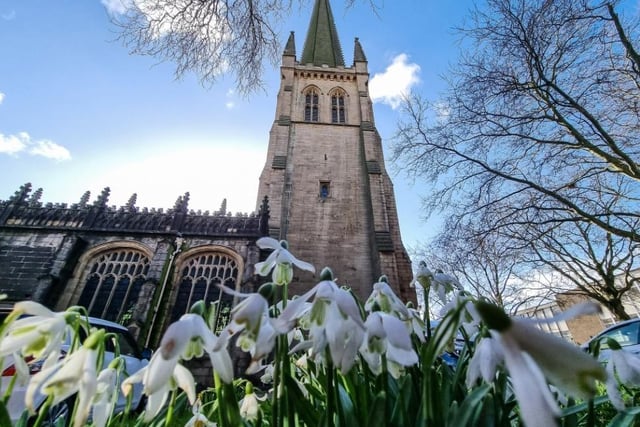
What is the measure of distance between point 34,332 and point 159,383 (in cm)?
45

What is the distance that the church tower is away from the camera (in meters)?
14.1

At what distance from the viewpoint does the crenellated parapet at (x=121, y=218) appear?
12973 millimetres

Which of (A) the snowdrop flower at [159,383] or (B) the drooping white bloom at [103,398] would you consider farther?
(B) the drooping white bloom at [103,398]

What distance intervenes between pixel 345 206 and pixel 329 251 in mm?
2821

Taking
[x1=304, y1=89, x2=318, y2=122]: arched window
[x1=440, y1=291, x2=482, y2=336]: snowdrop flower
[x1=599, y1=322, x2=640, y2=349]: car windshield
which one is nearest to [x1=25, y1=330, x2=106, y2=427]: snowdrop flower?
[x1=440, y1=291, x2=482, y2=336]: snowdrop flower

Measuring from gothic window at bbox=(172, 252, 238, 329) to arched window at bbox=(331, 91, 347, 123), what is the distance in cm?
1188

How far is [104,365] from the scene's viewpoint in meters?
4.07

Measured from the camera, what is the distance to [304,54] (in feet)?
85.6

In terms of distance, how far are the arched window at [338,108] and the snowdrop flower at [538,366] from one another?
67.2 ft

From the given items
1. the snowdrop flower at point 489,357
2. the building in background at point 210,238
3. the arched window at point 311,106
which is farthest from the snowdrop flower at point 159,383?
the arched window at point 311,106

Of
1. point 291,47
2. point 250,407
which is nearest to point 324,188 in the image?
point 291,47

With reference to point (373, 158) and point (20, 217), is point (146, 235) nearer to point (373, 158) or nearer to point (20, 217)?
point (20, 217)

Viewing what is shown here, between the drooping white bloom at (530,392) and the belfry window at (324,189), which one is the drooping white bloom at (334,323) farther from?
the belfry window at (324,189)

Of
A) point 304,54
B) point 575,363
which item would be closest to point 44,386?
point 575,363
